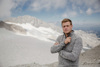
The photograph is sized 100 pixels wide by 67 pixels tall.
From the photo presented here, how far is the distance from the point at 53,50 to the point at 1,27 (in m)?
17.5

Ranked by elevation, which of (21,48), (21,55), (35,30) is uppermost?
(35,30)

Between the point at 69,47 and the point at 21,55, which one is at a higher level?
the point at 69,47

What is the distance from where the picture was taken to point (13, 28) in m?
18.4

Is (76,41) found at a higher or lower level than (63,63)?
higher

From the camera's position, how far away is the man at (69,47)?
728 millimetres

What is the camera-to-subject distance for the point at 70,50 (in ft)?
2.53

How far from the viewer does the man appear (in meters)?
0.73

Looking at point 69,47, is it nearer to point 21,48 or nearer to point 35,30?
point 21,48

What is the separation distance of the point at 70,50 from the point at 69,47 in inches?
1.1

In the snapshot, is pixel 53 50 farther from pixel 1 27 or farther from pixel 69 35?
pixel 1 27

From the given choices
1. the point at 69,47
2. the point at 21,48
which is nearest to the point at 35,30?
the point at 21,48

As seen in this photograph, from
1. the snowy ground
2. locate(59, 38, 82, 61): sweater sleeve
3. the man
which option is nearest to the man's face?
the man

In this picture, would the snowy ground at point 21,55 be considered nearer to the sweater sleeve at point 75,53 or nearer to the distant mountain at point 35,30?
the sweater sleeve at point 75,53

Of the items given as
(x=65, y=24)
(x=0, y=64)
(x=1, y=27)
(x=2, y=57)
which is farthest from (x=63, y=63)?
(x=1, y=27)
